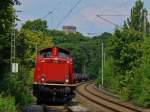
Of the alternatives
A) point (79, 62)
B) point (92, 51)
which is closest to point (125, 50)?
point (79, 62)

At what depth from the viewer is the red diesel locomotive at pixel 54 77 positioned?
3800 cm

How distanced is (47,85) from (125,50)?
15.2m

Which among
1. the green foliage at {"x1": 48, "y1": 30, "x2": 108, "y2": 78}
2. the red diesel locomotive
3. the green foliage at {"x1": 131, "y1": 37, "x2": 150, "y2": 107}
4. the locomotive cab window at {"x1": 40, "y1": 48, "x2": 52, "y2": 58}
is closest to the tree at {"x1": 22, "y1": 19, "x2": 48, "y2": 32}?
the green foliage at {"x1": 48, "y1": 30, "x2": 108, "y2": 78}

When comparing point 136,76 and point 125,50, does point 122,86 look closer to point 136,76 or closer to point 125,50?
point 125,50

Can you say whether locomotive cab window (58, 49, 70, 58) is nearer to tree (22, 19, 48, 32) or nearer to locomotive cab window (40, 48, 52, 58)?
locomotive cab window (40, 48, 52, 58)

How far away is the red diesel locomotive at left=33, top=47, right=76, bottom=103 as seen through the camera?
38000 mm

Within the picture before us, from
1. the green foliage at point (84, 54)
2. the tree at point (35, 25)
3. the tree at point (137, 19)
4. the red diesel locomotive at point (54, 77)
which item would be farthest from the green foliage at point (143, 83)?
the green foliage at point (84, 54)

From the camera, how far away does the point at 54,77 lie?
126 feet

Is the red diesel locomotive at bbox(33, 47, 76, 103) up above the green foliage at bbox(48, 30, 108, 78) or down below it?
below

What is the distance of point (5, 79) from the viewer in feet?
114

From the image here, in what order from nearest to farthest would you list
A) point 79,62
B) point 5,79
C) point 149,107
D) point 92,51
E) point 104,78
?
point 5,79
point 149,107
point 104,78
point 79,62
point 92,51

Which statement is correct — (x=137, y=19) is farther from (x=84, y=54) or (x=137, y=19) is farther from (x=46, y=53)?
(x=84, y=54)

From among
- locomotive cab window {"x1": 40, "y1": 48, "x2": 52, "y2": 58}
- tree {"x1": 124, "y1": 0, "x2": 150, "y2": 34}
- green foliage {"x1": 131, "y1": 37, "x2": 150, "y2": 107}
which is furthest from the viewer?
tree {"x1": 124, "y1": 0, "x2": 150, "y2": 34}

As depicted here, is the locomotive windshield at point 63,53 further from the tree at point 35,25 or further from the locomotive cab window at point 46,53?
the tree at point 35,25
